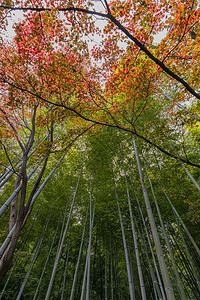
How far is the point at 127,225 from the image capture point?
5707 millimetres

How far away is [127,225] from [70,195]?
8.71 ft

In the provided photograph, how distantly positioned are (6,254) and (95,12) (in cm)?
332

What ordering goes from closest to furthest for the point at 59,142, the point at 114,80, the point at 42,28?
the point at 42,28 < the point at 59,142 < the point at 114,80

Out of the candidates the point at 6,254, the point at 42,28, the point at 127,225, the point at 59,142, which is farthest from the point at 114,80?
the point at 127,225

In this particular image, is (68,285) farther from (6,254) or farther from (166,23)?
(166,23)

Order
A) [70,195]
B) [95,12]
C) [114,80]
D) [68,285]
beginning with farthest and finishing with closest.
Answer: [68,285] < [70,195] < [114,80] < [95,12]

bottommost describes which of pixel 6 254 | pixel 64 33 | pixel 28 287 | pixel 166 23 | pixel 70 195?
pixel 6 254

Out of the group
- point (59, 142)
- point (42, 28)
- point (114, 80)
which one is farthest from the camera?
point (114, 80)

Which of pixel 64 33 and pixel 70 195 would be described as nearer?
pixel 64 33

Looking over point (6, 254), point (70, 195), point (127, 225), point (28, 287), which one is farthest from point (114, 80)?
point (28, 287)

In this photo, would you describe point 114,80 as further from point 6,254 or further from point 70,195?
point 70,195

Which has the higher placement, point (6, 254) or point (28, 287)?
point (28, 287)

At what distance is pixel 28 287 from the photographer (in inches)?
243

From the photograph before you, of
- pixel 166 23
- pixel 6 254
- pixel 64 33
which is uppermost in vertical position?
pixel 64 33
